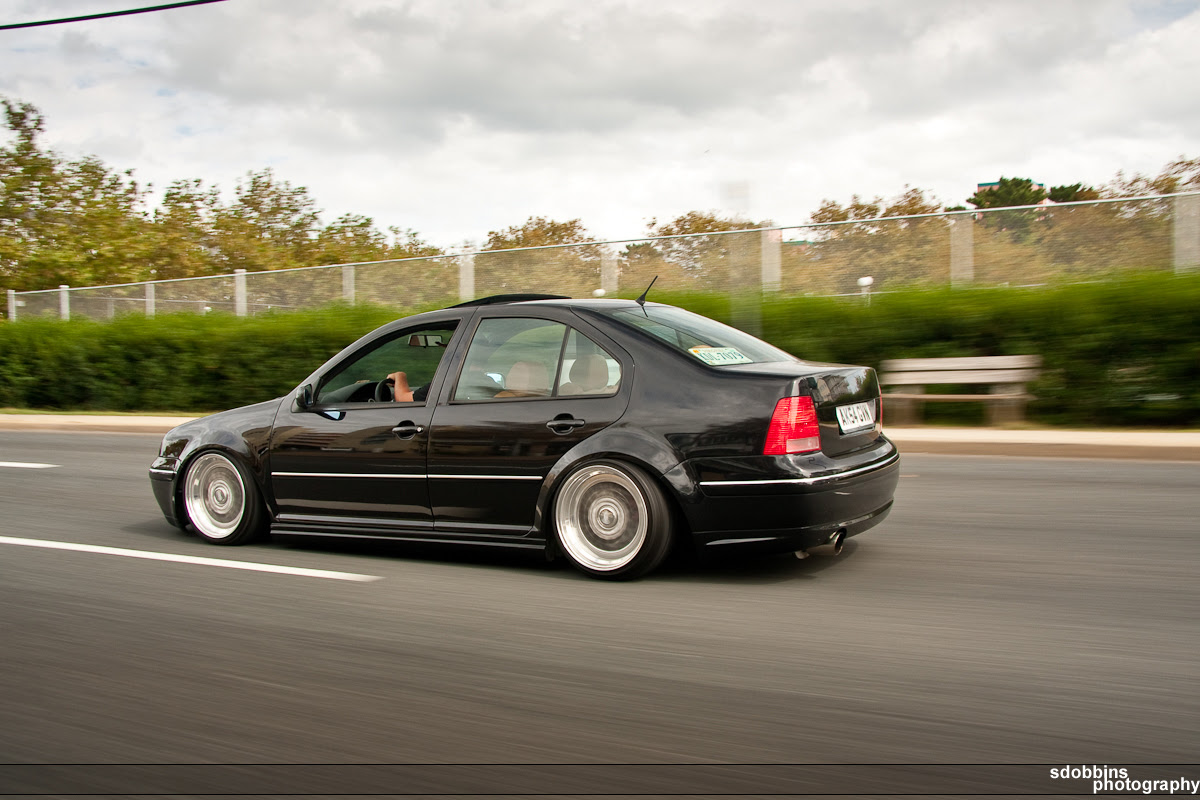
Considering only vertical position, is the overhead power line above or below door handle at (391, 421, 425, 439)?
above

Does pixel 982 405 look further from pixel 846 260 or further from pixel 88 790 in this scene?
pixel 88 790

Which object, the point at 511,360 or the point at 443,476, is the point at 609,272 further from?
the point at 443,476

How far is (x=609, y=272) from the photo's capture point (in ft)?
60.7

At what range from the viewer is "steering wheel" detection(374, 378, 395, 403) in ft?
21.6

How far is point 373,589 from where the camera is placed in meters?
5.70

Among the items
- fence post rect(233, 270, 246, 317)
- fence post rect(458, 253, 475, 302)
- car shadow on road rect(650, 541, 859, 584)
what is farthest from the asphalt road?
fence post rect(233, 270, 246, 317)

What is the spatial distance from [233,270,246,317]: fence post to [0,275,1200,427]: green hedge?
102 centimetres

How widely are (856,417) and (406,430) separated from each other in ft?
8.19

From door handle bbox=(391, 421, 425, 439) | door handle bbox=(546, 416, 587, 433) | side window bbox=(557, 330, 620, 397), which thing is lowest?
door handle bbox=(391, 421, 425, 439)

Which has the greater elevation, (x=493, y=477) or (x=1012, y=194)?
(x=1012, y=194)

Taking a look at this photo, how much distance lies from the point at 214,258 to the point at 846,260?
36.4 metres

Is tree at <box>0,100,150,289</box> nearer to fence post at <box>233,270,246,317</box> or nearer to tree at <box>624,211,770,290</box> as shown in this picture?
fence post at <box>233,270,246,317</box>

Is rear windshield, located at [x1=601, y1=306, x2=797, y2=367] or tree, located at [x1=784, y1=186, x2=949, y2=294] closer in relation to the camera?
rear windshield, located at [x1=601, y1=306, x2=797, y2=367]

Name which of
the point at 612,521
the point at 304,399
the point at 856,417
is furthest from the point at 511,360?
the point at 856,417
